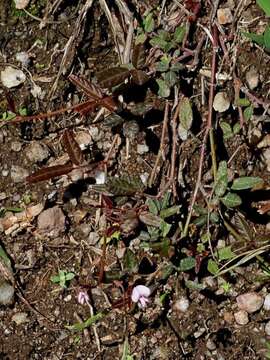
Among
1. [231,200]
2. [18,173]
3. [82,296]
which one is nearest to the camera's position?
[231,200]

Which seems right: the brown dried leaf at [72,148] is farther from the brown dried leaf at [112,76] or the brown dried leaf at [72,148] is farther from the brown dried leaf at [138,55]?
the brown dried leaf at [138,55]

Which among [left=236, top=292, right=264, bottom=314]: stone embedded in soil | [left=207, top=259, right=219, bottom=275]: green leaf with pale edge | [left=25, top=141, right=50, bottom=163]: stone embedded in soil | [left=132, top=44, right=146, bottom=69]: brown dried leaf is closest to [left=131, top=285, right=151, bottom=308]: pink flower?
[left=207, top=259, right=219, bottom=275]: green leaf with pale edge

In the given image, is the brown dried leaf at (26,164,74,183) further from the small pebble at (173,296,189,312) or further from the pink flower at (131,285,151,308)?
the small pebble at (173,296,189,312)

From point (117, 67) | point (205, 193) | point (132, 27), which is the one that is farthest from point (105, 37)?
point (205, 193)

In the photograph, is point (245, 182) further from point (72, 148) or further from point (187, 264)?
point (72, 148)

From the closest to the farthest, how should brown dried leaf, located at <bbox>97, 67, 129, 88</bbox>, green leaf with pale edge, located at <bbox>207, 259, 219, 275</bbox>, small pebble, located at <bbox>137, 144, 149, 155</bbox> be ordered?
brown dried leaf, located at <bbox>97, 67, 129, 88</bbox> < green leaf with pale edge, located at <bbox>207, 259, 219, 275</bbox> < small pebble, located at <bbox>137, 144, 149, 155</bbox>

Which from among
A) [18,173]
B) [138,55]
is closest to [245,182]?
[138,55]

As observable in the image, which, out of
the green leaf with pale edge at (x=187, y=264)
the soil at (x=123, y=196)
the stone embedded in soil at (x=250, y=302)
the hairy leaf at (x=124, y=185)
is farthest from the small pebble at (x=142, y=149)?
the stone embedded in soil at (x=250, y=302)
